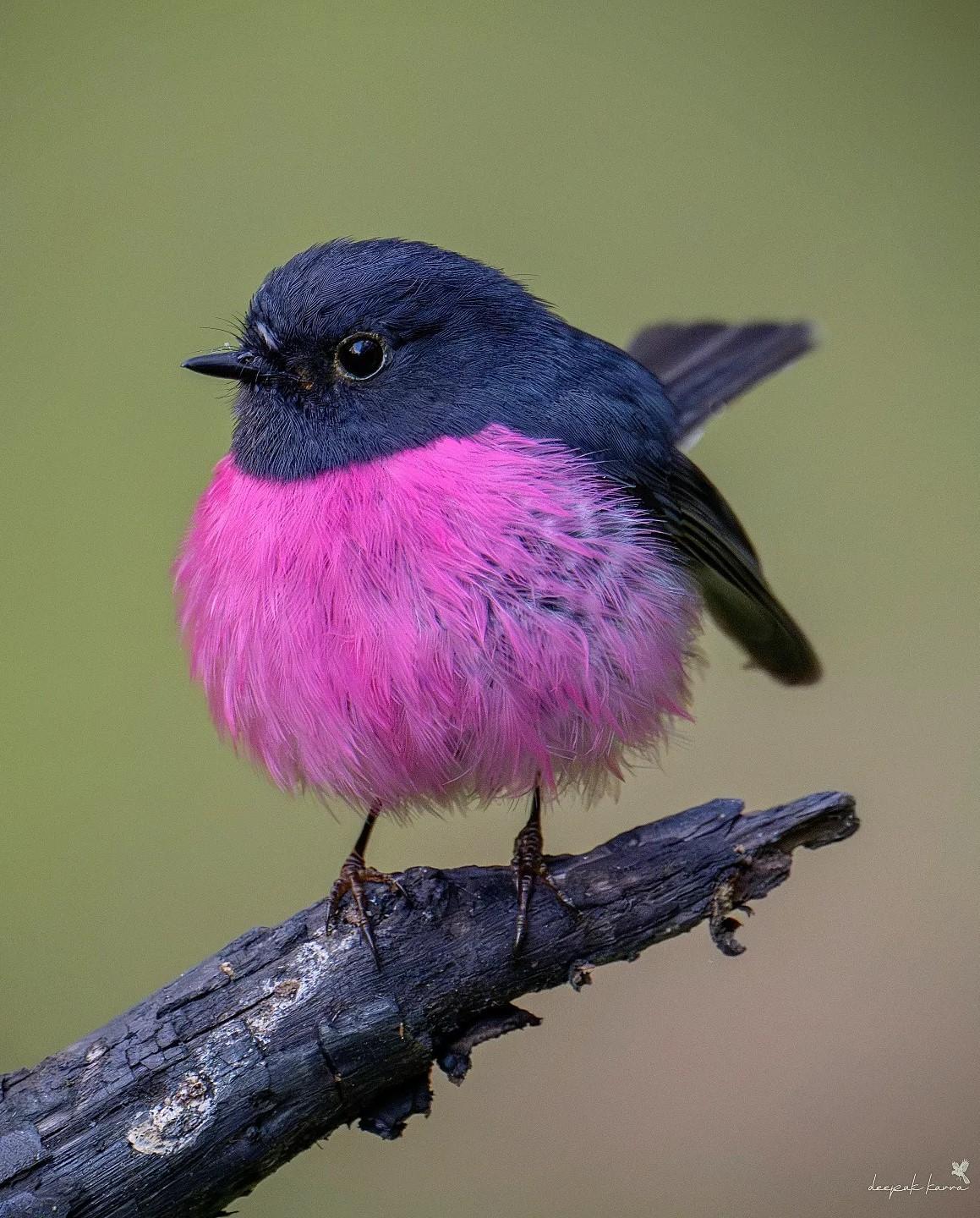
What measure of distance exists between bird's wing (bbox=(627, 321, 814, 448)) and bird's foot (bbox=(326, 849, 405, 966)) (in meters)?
1.24

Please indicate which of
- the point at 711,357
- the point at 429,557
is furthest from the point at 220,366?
the point at 711,357

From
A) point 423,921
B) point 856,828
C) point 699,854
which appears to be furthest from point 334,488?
point 856,828

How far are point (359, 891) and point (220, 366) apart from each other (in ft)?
3.09

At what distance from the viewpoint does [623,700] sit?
2.15m

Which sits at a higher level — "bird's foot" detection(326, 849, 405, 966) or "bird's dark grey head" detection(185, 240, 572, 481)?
"bird's dark grey head" detection(185, 240, 572, 481)

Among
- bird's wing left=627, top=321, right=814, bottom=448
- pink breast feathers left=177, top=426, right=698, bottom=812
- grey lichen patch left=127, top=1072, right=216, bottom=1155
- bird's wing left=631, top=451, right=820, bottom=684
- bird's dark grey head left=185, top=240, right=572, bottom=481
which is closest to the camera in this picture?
grey lichen patch left=127, top=1072, right=216, bottom=1155

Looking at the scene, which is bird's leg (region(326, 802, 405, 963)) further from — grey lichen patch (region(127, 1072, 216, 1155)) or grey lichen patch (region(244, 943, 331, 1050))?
grey lichen patch (region(127, 1072, 216, 1155))

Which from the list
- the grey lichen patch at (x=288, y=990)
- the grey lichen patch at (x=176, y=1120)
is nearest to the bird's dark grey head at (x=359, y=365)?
the grey lichen patch at (x=288, y=990)

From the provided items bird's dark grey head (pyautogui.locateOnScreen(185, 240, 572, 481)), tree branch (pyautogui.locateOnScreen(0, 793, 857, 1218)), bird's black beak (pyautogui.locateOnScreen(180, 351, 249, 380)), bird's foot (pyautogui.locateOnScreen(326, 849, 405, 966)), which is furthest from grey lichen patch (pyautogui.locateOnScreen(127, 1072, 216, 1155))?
bird's black beak (pyautogui.locateOnScreen(180, 351, 249, 380))

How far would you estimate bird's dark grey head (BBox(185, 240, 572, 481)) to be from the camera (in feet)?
7.04

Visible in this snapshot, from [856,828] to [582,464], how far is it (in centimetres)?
79

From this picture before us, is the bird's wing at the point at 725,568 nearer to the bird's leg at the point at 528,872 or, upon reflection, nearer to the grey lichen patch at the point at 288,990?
the bird's leg at the point at 528,872

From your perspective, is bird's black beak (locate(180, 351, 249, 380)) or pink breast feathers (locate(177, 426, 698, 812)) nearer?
pink breast feathers (locate(177, 426, 698, 812))

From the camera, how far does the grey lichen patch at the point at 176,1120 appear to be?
189cm
